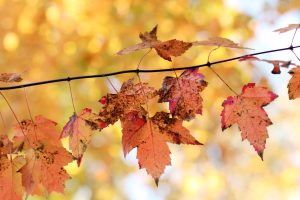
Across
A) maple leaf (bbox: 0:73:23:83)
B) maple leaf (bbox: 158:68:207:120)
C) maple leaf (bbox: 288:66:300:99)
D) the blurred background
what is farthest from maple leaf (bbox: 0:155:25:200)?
the blurred background

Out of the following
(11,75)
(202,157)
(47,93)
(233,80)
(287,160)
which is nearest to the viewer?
(11,75)

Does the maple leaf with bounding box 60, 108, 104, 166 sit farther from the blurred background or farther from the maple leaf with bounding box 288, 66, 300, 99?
the blurred background

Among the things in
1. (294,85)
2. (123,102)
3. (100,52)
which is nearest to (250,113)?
(294,85)

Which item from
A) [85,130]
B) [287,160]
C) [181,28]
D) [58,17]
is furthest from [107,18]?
[287,160]

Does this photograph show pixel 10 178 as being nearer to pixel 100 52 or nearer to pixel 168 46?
pixel 168 46

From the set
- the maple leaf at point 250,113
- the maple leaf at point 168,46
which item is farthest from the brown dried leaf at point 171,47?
the maple leaf at point 250,113

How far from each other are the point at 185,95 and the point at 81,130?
0.47ft

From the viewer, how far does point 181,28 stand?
7.37 ft

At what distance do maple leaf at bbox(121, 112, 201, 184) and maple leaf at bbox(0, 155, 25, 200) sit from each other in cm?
15

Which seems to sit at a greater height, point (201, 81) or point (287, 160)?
point (287, 160)

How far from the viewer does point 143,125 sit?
614 mm

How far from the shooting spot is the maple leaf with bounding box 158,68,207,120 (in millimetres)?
604

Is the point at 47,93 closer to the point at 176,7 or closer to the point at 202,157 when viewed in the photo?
the point at 176,7

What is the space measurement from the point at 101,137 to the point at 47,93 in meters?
0.41
